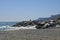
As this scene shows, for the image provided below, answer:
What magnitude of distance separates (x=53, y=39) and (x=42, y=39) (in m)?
1.06

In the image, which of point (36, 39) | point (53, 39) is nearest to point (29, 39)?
point (36, 39)

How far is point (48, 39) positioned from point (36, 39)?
45.8 inches

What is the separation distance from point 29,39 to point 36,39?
0.68 meters

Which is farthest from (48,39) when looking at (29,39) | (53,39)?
(29,39)

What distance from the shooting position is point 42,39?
1894 cm

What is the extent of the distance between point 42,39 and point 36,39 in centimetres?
59

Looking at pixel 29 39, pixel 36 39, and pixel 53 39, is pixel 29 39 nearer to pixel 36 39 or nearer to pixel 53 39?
pixel 36 39

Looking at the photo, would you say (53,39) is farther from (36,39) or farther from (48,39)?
(36,39)

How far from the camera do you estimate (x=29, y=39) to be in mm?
19047

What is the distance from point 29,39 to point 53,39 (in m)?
2.30

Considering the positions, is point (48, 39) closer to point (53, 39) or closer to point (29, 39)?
point (53, 39)

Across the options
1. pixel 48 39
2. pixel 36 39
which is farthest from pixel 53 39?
pixel 36 39

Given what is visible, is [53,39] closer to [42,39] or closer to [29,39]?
[42,39]

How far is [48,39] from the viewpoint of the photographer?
1881 cm
